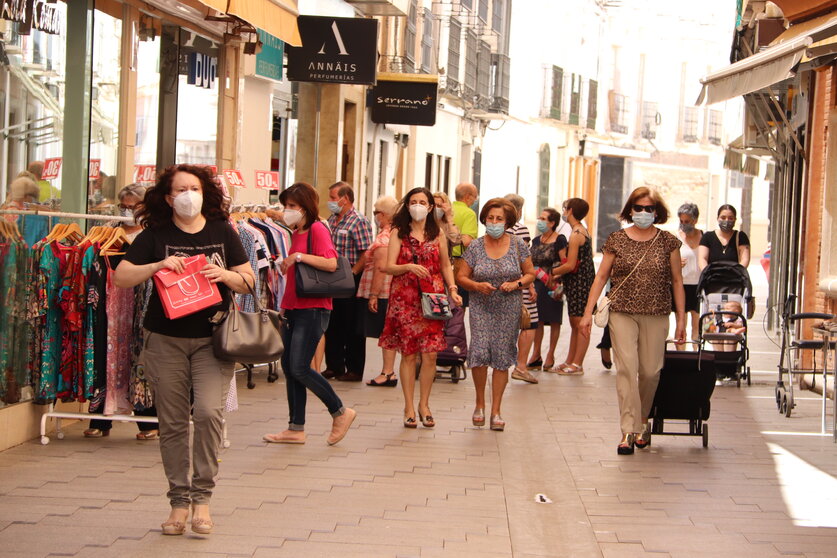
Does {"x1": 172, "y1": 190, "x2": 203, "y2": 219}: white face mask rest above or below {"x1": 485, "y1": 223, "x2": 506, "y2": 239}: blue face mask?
above

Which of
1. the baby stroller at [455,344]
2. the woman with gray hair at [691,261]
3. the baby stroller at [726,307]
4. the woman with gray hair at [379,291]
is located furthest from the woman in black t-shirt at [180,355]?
the woman with gray hair at [691,261]

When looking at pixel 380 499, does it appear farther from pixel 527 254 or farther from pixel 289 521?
pixel 527 254

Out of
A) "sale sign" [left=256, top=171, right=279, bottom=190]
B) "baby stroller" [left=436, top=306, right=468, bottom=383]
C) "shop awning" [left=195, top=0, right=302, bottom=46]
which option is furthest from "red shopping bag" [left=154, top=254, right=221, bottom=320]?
"sale sign" [left=256, top=171, right=279, bottom=190]

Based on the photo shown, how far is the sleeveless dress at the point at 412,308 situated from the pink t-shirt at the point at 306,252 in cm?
103

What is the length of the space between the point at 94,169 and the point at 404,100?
11.4 meters

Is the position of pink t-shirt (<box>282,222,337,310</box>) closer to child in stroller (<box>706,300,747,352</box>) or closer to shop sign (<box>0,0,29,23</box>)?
shop sign (<box>0,0,29,23</box>)

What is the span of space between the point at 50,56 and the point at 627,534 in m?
6.41

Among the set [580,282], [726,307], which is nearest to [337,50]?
[580,282]

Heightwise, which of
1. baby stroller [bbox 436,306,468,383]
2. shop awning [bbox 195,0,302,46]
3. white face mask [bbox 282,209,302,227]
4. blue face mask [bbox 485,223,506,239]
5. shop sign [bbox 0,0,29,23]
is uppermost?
shop awning [bbox 195,0,302,46]

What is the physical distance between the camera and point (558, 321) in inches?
569

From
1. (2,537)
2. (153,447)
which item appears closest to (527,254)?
(153,447)

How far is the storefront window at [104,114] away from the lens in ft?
38.4

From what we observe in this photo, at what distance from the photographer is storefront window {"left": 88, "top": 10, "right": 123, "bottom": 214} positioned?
38.4 feet

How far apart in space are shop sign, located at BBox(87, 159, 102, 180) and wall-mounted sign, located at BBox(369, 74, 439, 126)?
11.0 metres
